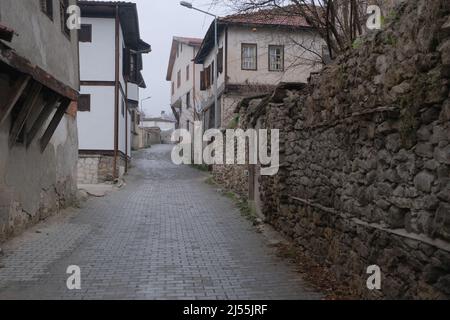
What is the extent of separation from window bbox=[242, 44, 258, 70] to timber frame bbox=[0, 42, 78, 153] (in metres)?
13.7

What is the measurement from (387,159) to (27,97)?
6.33 metres

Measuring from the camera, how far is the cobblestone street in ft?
19.7

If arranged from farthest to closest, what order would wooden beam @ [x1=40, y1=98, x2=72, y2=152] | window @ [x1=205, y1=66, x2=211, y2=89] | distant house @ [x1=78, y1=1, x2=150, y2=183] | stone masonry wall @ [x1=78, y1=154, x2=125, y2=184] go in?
1. window @ [x1=205, y1=66, x2=211, y2=89]
2. distant house @ [x1=78, y1=1, x2=150, y2=183]
3. stone masonry wall @ [x1=78, y1=154, x2=125, y2=184]
4. wooden beam @ [x1=40, y1=98, x2=72, y2=152]

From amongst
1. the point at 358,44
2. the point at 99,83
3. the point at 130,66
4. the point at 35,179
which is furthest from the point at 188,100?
the point at 358,44

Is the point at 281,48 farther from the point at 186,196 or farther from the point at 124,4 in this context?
the point at 186,196

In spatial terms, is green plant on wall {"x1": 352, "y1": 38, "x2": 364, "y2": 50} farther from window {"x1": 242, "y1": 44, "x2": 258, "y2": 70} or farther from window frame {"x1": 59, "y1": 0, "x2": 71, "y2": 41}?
window {"x1": 242, "y1": 44, "x2": 258, "y2": 70}

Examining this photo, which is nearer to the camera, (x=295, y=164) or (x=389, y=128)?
(x=389, y=128)

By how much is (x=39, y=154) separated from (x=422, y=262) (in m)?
8.65

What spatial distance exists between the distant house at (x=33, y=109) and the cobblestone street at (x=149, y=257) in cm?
58

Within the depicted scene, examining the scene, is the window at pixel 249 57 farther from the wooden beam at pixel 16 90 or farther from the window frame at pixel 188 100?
the wooden beam at pixel 16 90

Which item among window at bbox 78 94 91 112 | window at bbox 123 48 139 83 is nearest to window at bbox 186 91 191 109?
window at bbox 123 48 139 83

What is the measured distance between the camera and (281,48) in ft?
74.9

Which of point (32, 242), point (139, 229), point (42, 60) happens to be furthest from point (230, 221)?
point (42, 60)

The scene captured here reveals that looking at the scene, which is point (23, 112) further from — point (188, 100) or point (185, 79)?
point (185, 79)
